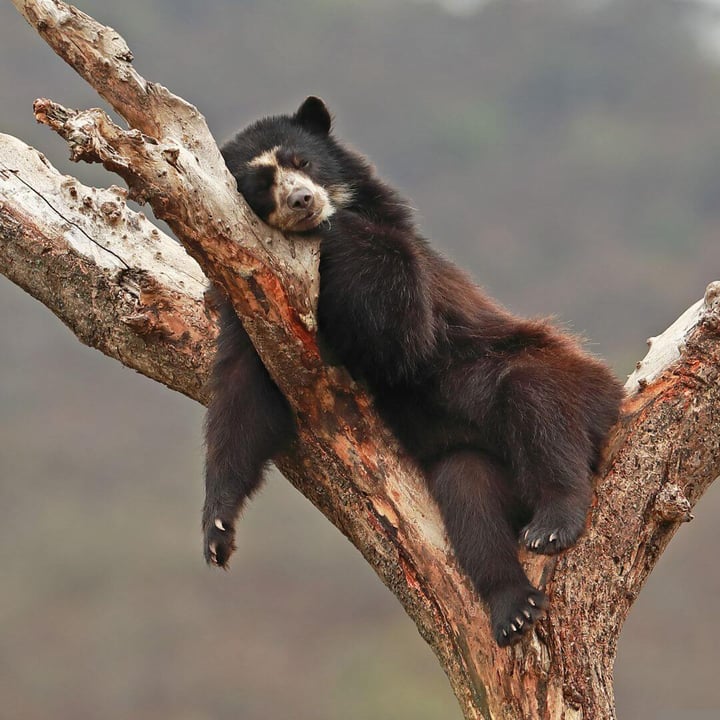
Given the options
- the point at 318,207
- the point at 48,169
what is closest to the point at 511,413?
the point at 318,207

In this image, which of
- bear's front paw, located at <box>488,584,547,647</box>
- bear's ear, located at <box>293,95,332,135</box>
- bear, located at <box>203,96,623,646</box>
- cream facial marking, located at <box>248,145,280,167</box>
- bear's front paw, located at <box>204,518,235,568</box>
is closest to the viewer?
bear's front paw, located at <box>488,584,547,647</box>

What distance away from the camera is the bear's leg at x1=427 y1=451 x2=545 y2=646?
3.97 m

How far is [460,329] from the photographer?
15.8 feet

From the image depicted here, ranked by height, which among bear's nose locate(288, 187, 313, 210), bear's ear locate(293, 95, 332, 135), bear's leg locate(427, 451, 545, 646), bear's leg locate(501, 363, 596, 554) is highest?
bear's ear locate(293, 95, 332, 135)

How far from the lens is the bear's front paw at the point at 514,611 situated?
155 inches

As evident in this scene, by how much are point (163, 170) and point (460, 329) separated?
1807 mm

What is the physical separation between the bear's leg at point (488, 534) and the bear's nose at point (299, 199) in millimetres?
1331

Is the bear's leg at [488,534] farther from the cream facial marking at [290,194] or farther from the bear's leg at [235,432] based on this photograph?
the cream facial marking at [290,194]

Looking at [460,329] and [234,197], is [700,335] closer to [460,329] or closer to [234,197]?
[460,329]

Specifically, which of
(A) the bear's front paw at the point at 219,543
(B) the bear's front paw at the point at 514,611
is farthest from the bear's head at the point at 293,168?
(B) the bear's front paw at the point at 514,611

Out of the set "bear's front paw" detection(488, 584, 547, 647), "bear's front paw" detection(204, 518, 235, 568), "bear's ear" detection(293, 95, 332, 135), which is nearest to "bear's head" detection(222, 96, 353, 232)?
"bear's ear" detection(293, 95, 332, 135)

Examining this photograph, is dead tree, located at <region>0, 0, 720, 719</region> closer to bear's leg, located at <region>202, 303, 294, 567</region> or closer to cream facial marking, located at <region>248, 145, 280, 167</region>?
bear's leg, located at <region>202, 303, 294, 567</region>

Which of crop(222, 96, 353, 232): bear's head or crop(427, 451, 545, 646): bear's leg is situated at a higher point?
crop(222, 96, 353, 232): bear's head

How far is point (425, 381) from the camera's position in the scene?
4.71 metres
